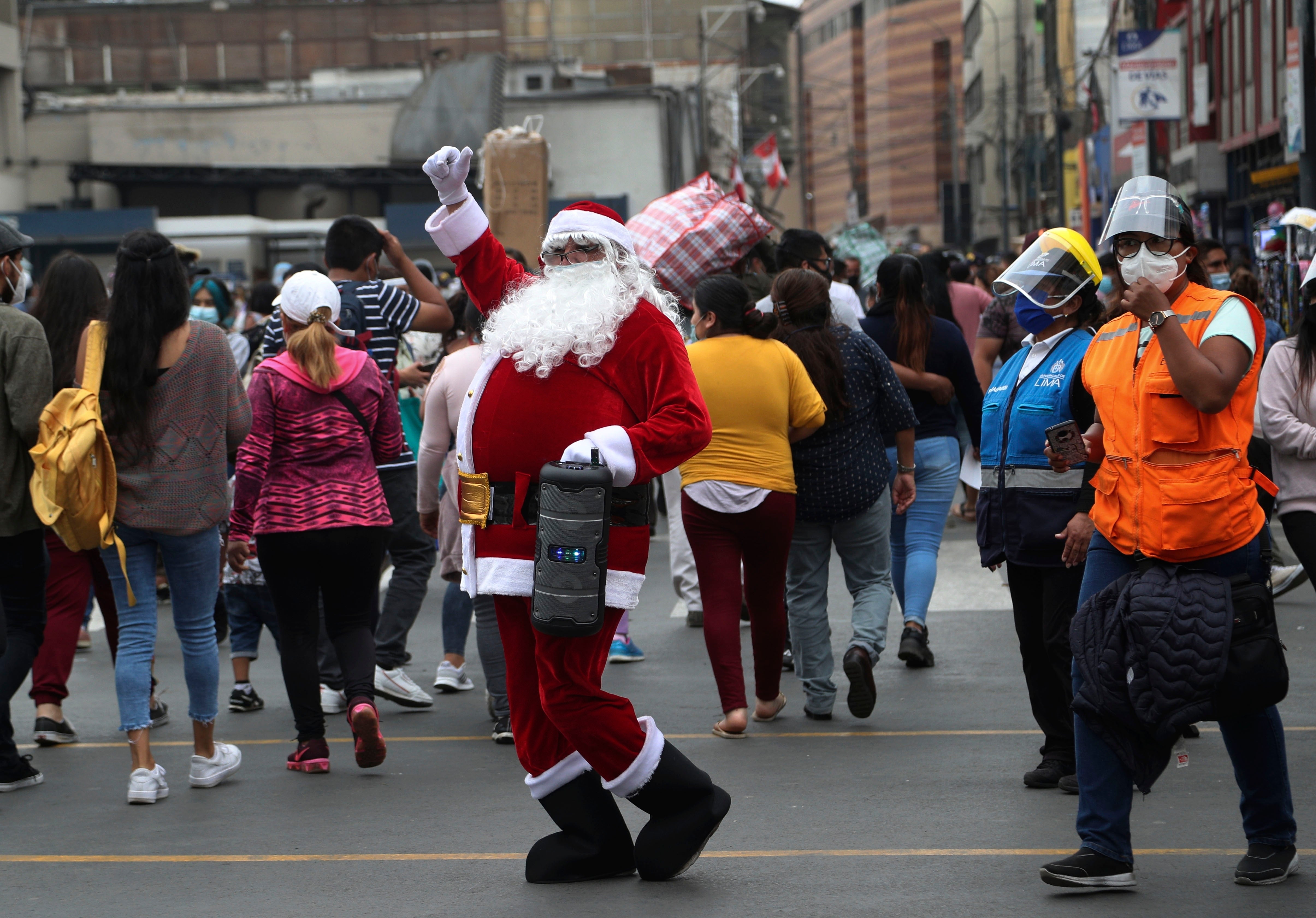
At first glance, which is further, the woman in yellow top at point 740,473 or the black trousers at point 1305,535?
the woman in yellow top at point 740,473

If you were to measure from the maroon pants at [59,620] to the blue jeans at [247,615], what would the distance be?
2.78ft

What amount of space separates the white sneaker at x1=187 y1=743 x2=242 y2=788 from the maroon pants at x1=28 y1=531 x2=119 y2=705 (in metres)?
1.01

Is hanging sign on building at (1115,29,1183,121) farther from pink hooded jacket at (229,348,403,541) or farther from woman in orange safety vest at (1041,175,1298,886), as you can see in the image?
woman in orange safety vest at (1041,175,1298,886)

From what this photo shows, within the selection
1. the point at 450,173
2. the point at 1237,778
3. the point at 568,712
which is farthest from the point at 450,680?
the point at 1237,778

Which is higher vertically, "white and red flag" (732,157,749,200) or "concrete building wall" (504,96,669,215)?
"concrete building wall" (504,96,669,215)

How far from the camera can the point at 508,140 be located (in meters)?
19.5

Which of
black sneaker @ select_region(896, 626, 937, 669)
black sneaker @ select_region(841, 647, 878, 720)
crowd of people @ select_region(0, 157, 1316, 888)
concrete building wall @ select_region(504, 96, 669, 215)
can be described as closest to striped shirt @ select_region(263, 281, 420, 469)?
crowd of people @ select_region(0, 157, 1316, 888)

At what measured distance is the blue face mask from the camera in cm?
562

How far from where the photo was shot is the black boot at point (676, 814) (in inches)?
185

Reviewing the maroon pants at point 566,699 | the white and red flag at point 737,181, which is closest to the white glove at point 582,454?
the maroon pants at point 566,699

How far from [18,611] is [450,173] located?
2.73m

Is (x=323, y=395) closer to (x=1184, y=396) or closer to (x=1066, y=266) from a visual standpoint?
(x=1066, y=266)

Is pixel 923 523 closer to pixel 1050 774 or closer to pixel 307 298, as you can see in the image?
pixel 1050 774

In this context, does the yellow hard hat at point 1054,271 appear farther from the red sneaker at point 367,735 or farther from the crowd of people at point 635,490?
the red sneaker at point 367,735
